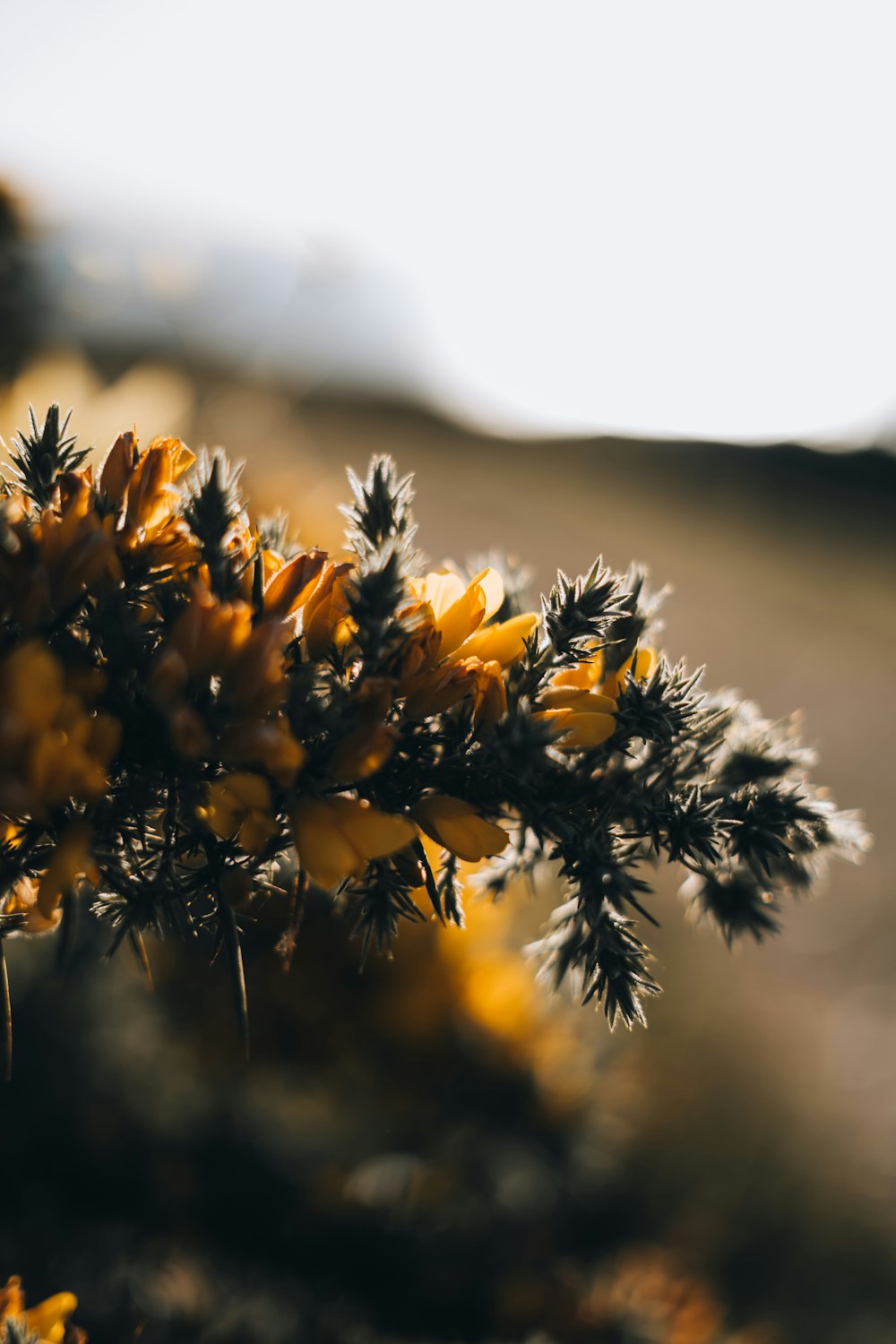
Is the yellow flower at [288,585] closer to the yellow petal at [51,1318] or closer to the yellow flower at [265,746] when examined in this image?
the yellow flower at [265,746]

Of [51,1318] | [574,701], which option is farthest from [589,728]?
[51,1318]

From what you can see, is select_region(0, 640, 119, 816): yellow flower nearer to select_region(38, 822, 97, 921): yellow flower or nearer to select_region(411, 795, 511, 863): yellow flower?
select_region(38, 822, 97, 921): yellow flower

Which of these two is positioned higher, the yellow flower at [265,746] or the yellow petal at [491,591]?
the yellow petal at [491,591]

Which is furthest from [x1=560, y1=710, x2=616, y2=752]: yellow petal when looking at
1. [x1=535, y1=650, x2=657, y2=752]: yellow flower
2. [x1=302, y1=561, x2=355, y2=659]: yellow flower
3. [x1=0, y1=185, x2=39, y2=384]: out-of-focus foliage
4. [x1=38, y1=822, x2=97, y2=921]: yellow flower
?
[x1=0, y1=185, x2=39, y2=384]: out-of-focus foliage

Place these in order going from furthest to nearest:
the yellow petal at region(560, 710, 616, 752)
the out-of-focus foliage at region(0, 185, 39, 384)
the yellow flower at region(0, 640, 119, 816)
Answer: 1. the out-of-focus foliage at region(0, 185, 39, 384)
2. the yellow petal at region(560, 710, 616, 752)
3. the yellow flower at region(0, 640, 119, 816)

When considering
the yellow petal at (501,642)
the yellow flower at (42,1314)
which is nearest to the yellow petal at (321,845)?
the yellow petal at (501,642)

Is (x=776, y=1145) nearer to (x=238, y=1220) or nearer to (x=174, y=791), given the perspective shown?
(x=238, y=1220)

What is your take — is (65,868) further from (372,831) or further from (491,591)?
(491,591)

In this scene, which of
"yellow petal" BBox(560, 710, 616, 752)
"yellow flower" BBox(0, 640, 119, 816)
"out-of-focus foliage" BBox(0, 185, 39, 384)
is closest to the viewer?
"yellow flower" BBox(0, 640, 119, 816)

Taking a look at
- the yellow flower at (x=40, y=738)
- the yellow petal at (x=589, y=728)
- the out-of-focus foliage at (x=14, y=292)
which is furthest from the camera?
the out-of-focus foliage at (x=14, y=292)
